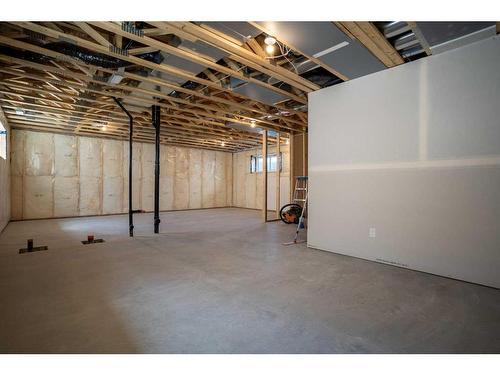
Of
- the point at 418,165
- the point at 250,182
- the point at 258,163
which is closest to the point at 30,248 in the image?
the point at 418,165

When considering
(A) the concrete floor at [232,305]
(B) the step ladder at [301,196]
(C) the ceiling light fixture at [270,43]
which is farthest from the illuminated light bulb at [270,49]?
(B) the step ladder at [301,196]

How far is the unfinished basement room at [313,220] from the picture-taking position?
5.85ft

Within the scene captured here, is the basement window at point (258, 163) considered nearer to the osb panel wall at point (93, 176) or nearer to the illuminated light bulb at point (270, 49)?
the osb panel wall at point (93, 176)

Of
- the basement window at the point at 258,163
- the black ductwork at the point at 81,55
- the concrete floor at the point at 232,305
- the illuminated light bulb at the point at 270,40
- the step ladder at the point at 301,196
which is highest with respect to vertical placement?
the black ductwork at the point at 81,55

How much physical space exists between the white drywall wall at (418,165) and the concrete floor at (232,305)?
321mm

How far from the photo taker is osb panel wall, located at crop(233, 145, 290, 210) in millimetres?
9645

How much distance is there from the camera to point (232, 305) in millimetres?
2127

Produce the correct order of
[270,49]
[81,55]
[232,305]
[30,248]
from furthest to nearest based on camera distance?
[30,248], [81,55], [270,49], [232,305]

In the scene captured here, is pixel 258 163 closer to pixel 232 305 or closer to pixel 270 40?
pixel 270 40

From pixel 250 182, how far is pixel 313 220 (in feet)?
22.0

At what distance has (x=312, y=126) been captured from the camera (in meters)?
4.10

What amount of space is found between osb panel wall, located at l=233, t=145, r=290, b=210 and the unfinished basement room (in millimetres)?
4541
